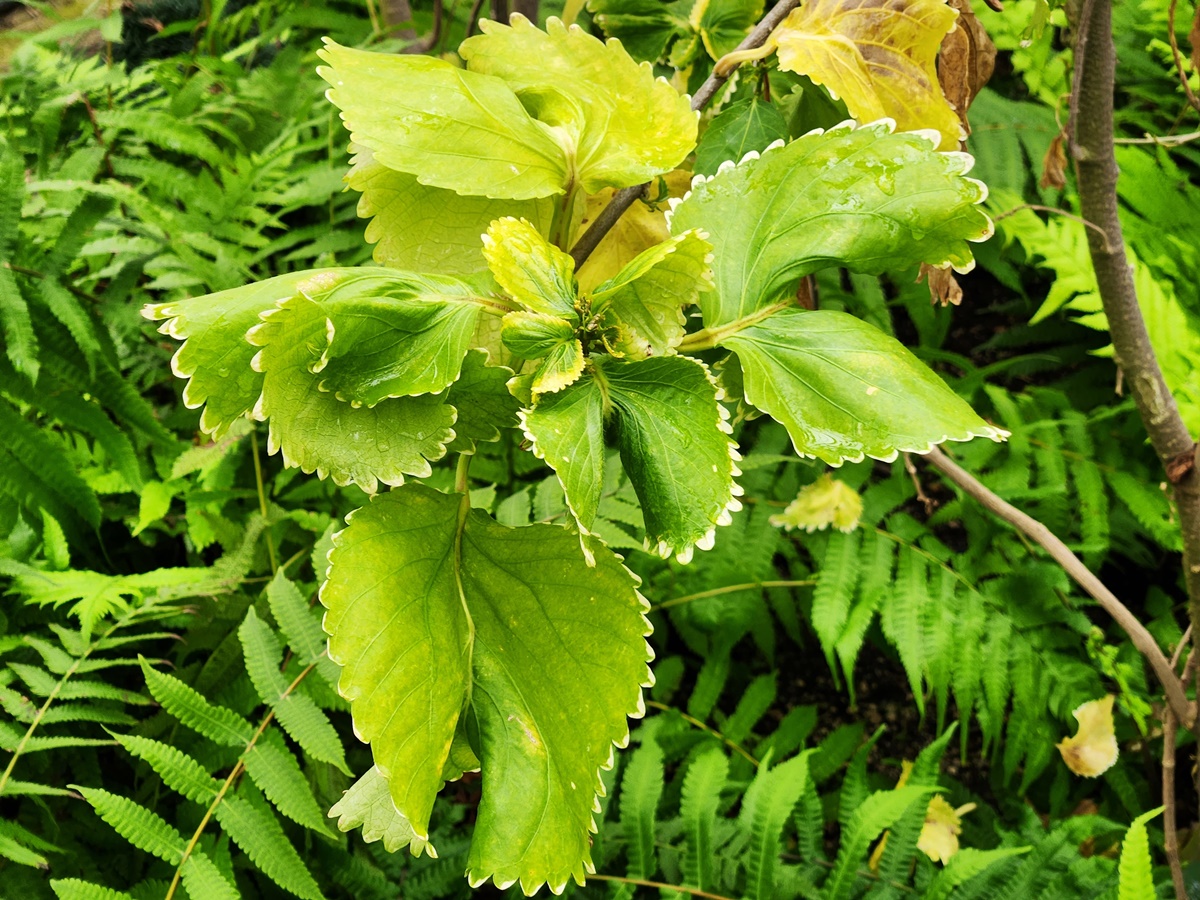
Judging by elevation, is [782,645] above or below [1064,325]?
below

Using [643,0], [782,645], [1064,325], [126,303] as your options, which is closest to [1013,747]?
[782,645]

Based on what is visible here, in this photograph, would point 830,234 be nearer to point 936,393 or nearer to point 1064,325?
point 936,393

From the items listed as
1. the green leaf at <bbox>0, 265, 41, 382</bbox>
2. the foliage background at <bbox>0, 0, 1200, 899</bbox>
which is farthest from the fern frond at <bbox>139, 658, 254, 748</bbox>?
the green leaf at <bbox>0, 265, 41, 382</bbox>

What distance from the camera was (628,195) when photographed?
1.62 feet

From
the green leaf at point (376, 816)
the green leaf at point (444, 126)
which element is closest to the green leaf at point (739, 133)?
the green leaf at point (444, 126)

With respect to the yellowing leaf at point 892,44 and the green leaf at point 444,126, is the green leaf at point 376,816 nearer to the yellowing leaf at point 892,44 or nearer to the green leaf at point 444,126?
the green leaf at point 444,126

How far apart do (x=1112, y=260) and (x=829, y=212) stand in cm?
43

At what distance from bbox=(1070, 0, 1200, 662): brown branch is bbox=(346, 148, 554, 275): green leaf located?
473 mm

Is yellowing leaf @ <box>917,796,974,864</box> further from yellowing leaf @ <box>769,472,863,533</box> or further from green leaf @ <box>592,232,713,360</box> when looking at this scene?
green leaf @ <box>592,232,713,360</box>

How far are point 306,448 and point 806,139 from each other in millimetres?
290

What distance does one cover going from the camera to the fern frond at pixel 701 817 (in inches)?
40.6

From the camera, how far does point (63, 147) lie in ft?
5.28

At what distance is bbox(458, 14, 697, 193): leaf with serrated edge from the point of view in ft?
1.51

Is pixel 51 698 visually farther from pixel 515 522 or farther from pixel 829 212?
pixel 829 212
